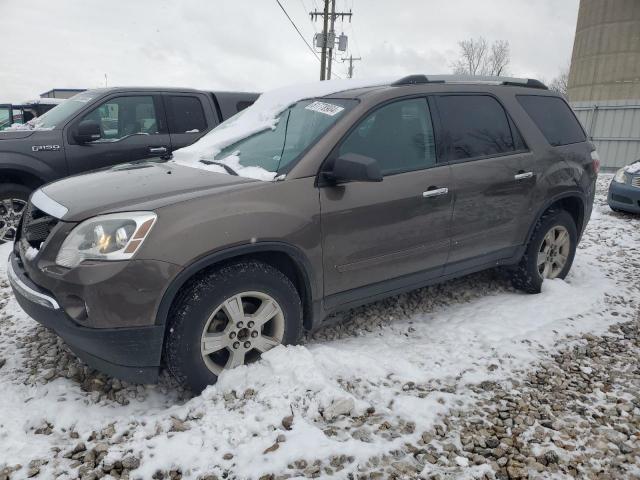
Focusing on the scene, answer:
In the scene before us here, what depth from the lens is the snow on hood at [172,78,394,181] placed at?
3.32 meters

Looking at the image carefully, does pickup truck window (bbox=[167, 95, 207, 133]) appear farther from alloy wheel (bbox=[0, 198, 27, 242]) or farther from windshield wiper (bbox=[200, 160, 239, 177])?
windshield wiper (bbox=[200, 160, 239, 177])

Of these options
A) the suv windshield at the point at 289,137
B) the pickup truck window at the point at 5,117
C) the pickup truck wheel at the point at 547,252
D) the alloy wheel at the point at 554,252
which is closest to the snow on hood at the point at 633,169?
the pickup truck wheel at the point at 547,252

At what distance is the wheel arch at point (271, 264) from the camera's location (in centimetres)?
234

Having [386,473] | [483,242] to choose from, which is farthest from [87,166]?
[386,473]

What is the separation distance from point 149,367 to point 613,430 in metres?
2.42

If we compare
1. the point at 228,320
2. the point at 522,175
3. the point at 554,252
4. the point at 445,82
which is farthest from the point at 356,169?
the point at 554,252

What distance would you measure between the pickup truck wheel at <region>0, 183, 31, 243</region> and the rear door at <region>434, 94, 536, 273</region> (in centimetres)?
451

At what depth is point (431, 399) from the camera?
8.51 ft

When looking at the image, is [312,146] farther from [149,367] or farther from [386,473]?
[386,473]

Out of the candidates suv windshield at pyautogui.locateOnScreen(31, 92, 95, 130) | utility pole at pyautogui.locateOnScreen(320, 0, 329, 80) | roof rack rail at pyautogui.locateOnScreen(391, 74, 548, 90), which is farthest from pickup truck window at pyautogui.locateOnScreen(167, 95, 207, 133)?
utility pole at pyautogui.locateOnScreen(320, 0, 329, 80)

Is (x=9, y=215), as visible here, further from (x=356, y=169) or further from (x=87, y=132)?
(x=356, y=169)

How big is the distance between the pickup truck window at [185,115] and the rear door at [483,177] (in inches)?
147

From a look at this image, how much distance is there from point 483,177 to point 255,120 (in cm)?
176

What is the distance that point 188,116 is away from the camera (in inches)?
241
